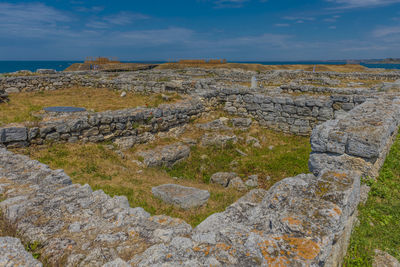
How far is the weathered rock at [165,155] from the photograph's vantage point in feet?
30.8

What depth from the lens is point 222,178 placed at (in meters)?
8.59

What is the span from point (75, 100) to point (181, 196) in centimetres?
1335

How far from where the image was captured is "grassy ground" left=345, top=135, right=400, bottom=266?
3.64 m

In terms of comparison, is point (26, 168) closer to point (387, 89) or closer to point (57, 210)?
point (57, 210)

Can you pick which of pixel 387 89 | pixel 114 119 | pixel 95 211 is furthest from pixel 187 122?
pixel 387 89

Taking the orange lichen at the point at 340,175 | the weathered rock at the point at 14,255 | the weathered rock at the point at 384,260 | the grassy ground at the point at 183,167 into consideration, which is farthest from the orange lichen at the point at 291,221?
the weathered rock at the point at 14,255

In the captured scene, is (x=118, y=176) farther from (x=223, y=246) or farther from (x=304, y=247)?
(x=304, y=247)

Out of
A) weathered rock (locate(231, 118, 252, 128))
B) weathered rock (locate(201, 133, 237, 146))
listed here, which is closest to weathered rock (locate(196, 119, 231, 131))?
weathered rock (locate(231, 118, 252, 128))

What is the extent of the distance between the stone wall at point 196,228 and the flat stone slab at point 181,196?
67.8 inches

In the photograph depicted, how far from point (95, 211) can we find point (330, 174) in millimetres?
3980

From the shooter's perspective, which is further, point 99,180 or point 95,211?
point 99,180

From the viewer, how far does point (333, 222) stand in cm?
286

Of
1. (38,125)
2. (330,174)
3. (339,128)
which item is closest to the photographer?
(330,174)

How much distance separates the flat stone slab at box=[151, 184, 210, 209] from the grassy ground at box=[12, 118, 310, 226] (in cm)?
17
